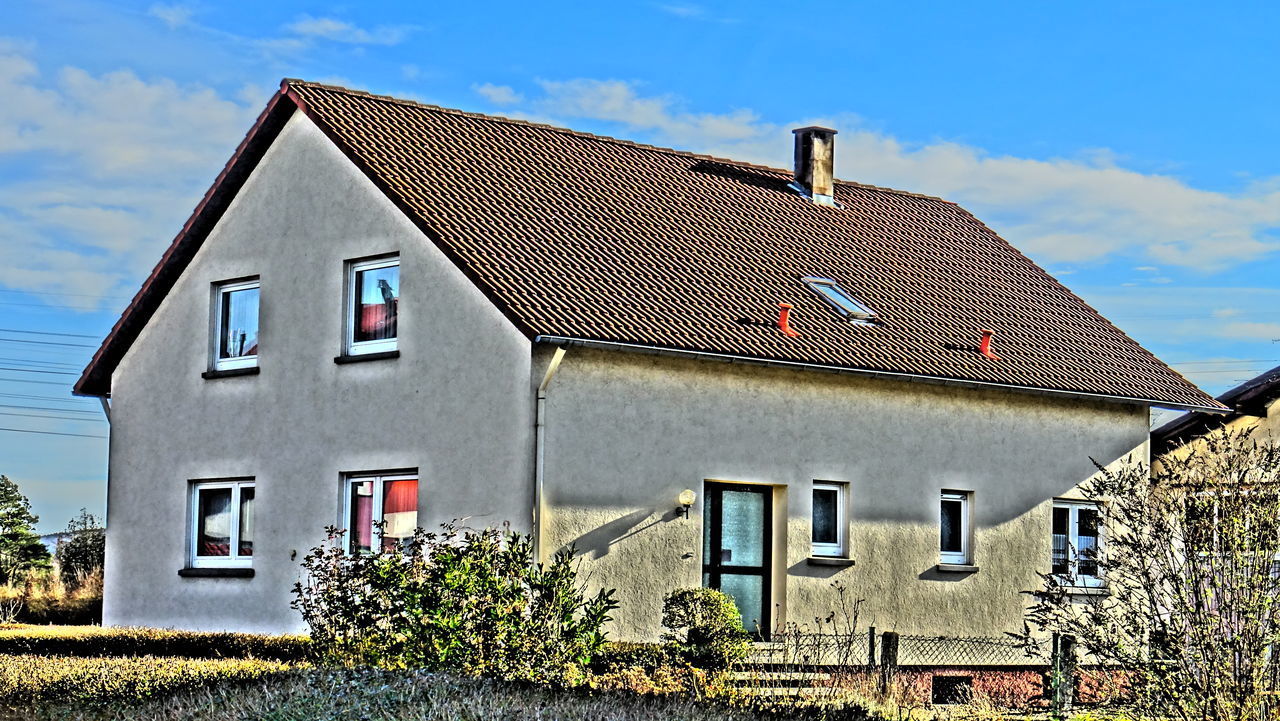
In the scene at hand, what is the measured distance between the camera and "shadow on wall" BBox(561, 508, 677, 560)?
639 inches

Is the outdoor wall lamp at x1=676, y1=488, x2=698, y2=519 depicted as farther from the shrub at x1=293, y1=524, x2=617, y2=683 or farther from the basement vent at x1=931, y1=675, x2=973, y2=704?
the basement vent at x1=931, y1=675, x2=973, y2=704

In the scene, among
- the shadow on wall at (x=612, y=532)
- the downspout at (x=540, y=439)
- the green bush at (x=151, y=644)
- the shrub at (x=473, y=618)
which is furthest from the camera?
the green bush at (x=151, y=644)

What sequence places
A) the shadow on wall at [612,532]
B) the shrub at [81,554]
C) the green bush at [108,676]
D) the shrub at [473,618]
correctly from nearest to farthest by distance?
the green bush at [108,676] < the shrub at [473,618] < the shadow on wall at [612,532] < the shrub at [81,554]

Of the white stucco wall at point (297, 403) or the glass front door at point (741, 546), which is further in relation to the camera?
the glass front door at point (741, 546)

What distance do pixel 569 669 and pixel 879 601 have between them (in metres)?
6.91

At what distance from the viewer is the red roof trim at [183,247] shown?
19359 millimetres

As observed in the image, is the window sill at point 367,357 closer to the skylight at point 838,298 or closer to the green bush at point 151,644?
the green bush at point 151,644

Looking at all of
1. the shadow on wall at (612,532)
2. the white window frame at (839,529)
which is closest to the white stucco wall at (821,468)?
the shadow on wall at (612,532)

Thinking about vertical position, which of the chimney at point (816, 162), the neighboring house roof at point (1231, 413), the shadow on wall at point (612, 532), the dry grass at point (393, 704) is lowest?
the dry grass at point (393, 704)

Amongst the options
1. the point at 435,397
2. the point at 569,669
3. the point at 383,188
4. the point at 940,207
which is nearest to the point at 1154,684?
the point at 569,669

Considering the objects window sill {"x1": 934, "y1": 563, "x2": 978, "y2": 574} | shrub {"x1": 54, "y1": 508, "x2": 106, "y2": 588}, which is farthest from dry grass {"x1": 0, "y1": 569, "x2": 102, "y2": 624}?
window sill {"x1": 934, "y1": 563, "x2": 978, "y2": 574}

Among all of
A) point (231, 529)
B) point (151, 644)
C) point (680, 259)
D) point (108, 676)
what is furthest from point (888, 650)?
point (108, 676)

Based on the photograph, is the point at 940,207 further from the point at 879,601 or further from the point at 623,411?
the point at 623,411

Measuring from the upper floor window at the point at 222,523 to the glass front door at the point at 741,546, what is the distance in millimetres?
5647
